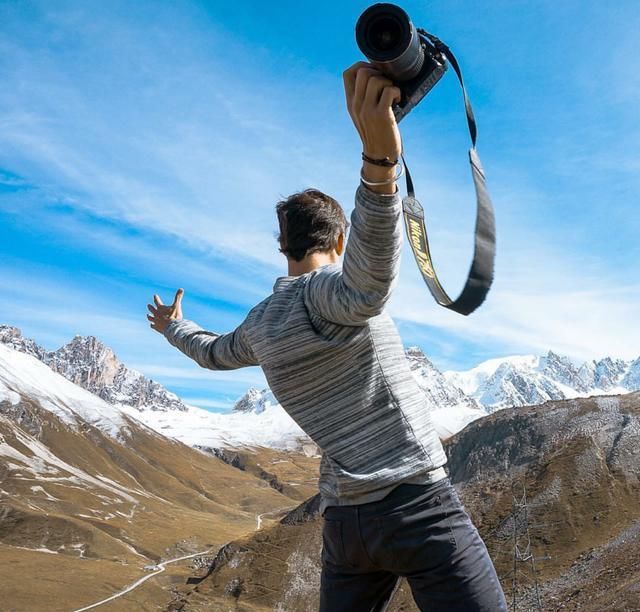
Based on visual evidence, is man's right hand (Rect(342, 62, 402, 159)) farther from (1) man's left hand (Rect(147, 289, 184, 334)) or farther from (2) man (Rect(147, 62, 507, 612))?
(1) man's left hand (Rect(147, 289, 184, 334))

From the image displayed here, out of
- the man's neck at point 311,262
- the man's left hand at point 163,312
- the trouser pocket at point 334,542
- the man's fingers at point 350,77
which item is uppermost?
the man's fingers at point 350,77

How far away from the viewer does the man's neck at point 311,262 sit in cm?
376

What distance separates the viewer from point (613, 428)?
50.9 metres

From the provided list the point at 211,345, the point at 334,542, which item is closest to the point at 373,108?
the point at 334,542

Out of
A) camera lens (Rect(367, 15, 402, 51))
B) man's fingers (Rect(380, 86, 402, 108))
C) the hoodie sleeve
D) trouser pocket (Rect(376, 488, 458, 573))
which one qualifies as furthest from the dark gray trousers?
camera lens (Rect(367, 15, 402, 51))

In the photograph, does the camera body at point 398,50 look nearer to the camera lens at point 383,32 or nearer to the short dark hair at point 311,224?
the camera lens at point 383,32

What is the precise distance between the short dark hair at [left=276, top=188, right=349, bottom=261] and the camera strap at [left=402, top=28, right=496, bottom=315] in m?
0.81

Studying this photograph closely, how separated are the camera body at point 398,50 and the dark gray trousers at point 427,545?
78.7 inches

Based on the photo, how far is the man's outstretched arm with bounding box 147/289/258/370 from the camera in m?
4.38

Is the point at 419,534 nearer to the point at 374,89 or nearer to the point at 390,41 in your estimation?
the point at 374,89

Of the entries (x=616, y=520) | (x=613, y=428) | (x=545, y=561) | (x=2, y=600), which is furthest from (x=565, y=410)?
(x=2, y=600)

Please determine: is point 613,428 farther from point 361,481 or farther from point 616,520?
point 361,481

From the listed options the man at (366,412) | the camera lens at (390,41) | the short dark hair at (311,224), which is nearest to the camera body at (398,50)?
the camera lens at (390,41)

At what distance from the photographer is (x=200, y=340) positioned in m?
4.79
